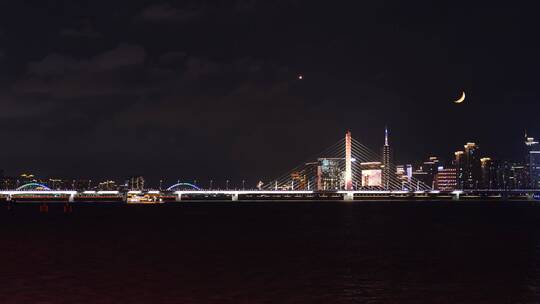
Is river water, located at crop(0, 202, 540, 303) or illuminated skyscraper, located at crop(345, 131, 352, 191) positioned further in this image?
illuminated skyscraper, located at crop(345, 131, 352, 191)

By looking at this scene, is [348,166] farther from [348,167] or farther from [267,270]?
[267,270]

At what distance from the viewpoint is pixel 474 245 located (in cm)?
4350

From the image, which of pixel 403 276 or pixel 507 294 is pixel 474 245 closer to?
pixel 403 276

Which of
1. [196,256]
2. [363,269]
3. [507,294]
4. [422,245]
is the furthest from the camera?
[422,245]

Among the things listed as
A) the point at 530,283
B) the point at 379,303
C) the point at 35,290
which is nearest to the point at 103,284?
the point at 35,290

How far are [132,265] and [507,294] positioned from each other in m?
15.6

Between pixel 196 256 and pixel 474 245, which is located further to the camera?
pixel 474 245

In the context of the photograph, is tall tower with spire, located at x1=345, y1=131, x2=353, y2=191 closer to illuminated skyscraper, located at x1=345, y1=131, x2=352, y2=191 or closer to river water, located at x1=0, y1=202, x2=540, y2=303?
illuminated skyscraper, located at x1=345, y1=131, x2=352, y2=191

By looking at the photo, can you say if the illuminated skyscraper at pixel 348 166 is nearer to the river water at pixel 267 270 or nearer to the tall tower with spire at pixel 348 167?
the tall tower with spire at pixel 348 167

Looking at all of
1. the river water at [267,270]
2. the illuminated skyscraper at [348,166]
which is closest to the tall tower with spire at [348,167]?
the illuminated skyscraper at [348,166]

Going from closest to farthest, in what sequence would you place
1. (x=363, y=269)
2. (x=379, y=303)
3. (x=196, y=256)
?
(x=379, y=303) → (x=363, y=269) → (x=196, y=256)

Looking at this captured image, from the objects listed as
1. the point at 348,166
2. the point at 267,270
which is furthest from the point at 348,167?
the point at 267,270

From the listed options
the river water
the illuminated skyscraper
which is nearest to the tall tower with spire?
the illuminated skyscraper

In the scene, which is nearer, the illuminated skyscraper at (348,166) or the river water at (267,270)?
the river water at (267,270)
